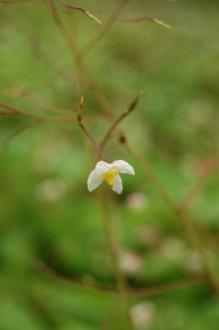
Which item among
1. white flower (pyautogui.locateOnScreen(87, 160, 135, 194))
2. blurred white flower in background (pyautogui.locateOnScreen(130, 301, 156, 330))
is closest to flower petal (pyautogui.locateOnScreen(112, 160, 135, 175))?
white flower (pyautogui.locateOnScreen(87, 160, 135, 194))

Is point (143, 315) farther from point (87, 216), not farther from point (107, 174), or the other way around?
point (107, 174)

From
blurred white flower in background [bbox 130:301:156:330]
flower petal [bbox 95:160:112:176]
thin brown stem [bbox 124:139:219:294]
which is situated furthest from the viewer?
blurred white flower in background [bbox 130:301:156:330]

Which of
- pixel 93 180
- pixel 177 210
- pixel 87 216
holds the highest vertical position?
pixel 87 216

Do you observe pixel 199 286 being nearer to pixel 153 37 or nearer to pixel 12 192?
pixel 12 192

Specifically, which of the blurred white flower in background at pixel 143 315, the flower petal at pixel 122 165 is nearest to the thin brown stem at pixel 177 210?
the flower petal at pixel 122 165

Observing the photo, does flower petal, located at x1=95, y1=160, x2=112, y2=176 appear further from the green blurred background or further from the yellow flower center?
the green blurred background

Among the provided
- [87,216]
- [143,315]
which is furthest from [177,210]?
[87,216]

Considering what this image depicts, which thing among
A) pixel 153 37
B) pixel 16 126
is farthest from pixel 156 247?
pixel 153 37

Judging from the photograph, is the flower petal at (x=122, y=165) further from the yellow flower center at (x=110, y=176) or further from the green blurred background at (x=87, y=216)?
the green blurred background at (x=87, y=216)
